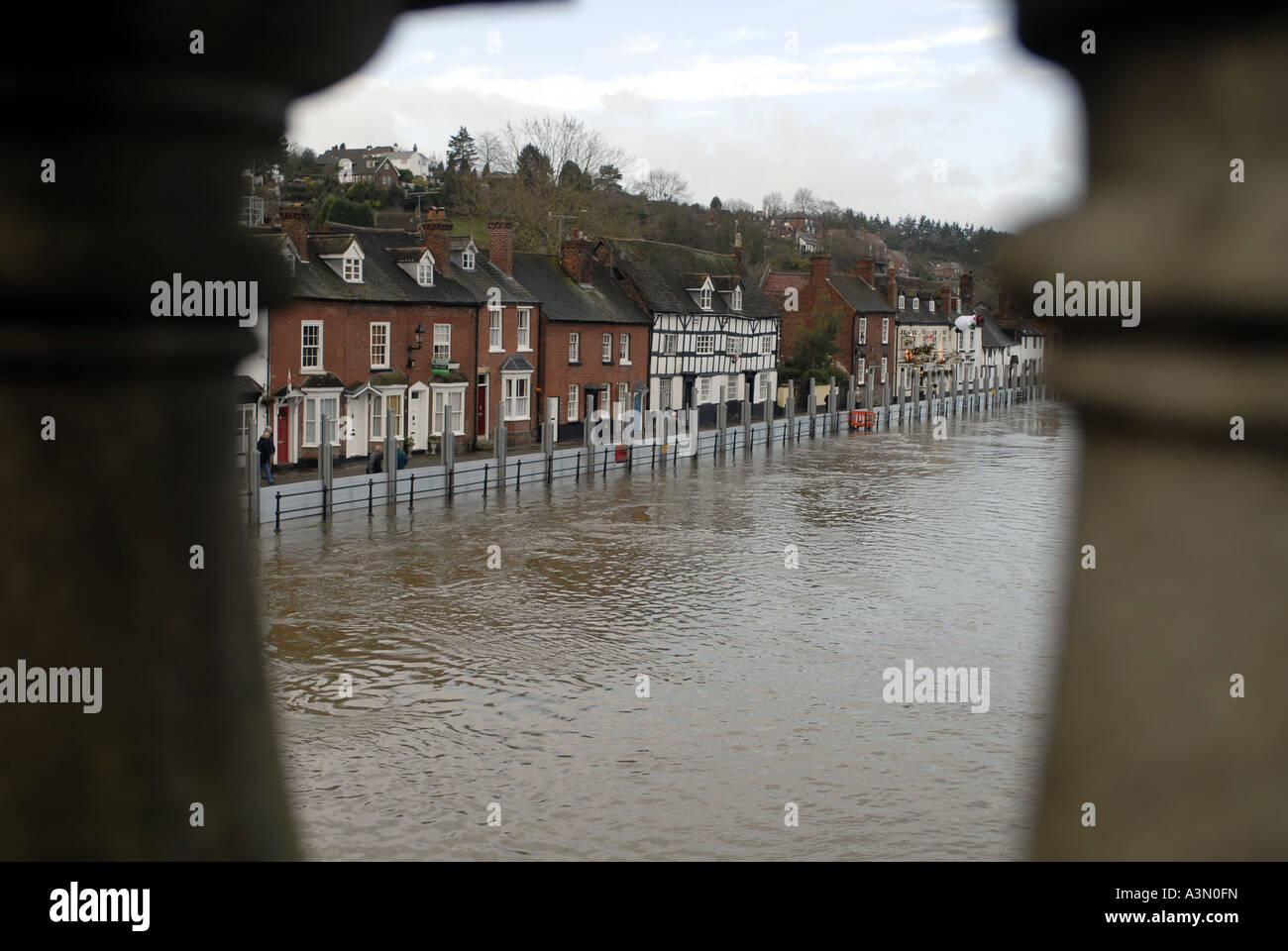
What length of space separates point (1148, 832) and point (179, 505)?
0.91 metres

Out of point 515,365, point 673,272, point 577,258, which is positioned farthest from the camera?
point 673,272

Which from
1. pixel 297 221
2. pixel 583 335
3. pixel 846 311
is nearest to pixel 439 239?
pixel 297 221

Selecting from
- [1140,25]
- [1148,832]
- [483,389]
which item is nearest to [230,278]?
[1140,25]

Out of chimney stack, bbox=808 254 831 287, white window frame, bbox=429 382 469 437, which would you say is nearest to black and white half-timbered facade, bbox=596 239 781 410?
chimney stack, bbox=808 254 831 287

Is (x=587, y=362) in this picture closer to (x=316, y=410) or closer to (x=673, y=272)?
(x=673, y=272)

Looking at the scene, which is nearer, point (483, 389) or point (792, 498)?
point (792, 498)

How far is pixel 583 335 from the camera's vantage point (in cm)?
3822

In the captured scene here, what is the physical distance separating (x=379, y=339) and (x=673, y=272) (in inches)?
687

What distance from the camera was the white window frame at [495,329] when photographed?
33625 mm

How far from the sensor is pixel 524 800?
10.1 metres

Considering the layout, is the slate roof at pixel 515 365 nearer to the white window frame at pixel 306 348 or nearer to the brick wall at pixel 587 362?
the brick wall at pixel 587 362

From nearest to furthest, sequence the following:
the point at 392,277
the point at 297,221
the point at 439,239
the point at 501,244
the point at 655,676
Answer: the point at 655,676
the point at 297,221
the point at 392,277
the point at 439,239
the point at 501,244

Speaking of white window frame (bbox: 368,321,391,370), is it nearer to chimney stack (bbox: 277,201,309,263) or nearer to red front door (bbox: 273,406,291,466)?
chimney stack (bbox: 277,201,309,263)

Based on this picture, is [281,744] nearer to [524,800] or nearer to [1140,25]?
[1140,25]
